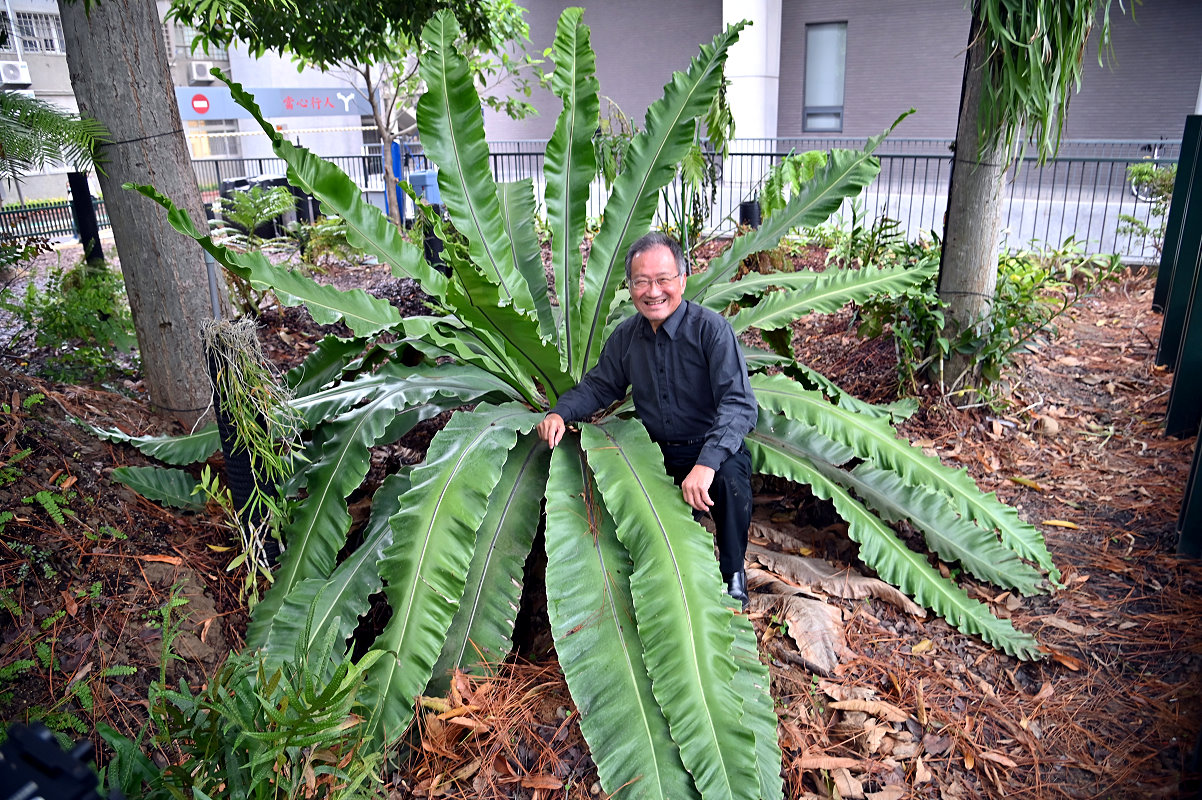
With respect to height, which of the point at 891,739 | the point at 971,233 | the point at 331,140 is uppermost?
the point at 331,140

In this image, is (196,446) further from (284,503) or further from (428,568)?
(428,568)

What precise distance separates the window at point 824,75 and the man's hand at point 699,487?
1693cm

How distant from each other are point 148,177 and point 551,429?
2.15 m

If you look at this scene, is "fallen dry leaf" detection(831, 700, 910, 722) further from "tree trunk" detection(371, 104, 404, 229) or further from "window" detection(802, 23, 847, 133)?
"window" detection(802, 23, 847, 133)

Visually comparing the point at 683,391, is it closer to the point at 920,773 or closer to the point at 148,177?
the point at 920,773

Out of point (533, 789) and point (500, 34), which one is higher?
point (500, 34)

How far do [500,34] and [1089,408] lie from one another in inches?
257

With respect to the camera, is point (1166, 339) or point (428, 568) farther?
point (1166, 339)

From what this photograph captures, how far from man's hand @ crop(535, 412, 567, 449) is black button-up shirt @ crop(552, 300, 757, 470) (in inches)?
3.5

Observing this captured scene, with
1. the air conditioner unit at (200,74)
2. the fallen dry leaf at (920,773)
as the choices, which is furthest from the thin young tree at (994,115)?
the air conditioner unit at (200,74)

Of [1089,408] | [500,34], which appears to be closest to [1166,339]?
[1089,408]

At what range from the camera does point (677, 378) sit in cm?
287

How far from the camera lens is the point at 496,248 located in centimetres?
337

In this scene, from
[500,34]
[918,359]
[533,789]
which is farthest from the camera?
[500,34]
